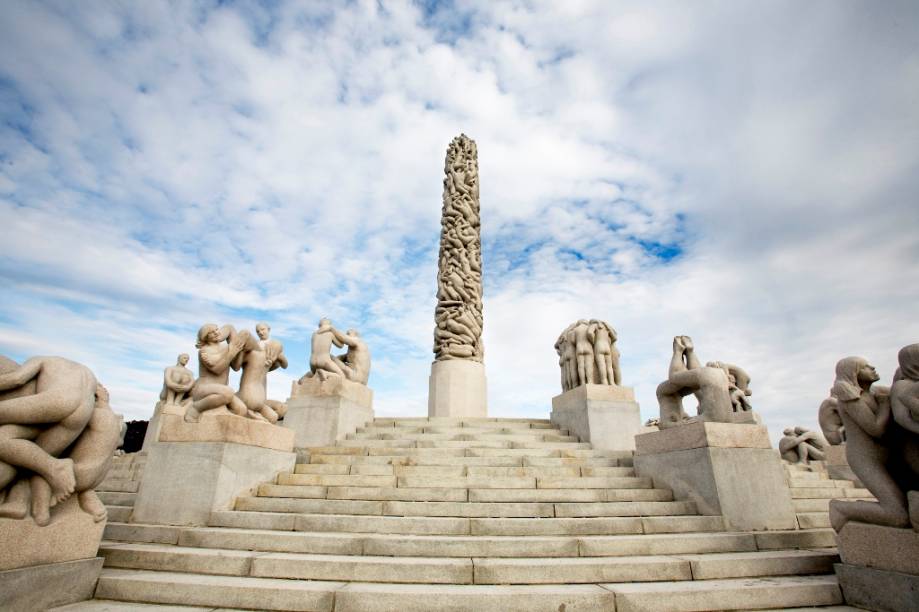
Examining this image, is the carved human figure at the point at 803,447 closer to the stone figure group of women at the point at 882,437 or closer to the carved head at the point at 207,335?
the stone figure group of women at the point at 882,437

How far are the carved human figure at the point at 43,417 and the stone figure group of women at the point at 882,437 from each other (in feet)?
22.3

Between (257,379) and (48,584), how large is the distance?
143 inches

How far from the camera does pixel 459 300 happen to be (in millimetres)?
16469

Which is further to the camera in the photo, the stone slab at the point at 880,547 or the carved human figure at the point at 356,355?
the carved human figure at the point at 356,355

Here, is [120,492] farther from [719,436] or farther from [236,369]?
[719,436]

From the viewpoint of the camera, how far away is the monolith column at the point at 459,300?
15.1 metres

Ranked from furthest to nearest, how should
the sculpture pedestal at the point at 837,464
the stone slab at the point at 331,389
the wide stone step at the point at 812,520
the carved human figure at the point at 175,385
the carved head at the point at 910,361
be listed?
the carved human figure at the point at 175,385 → the stone slab at the point at 331,389 → the sculpture pedestal at the point at 837,464 → the wide stone step at the point at 812,520 → the carved head at the point at 910,361

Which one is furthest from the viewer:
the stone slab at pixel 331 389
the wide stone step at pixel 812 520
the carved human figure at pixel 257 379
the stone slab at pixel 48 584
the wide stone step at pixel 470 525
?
the stone slab at pixel 331 389

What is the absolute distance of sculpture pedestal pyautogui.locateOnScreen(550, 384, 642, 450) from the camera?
952 centimetres

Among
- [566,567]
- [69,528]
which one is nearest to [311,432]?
[69,528]

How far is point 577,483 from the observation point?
21.3ft

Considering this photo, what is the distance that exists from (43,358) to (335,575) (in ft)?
10.7

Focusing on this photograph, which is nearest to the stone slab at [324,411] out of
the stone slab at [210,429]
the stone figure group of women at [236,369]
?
the stone figure group of women at [236,369]

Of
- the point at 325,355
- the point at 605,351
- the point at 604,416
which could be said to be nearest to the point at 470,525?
the point at 604,416
